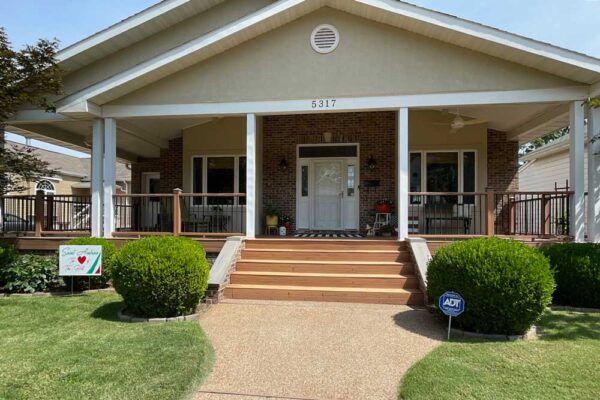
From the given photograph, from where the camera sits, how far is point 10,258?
8078 mm

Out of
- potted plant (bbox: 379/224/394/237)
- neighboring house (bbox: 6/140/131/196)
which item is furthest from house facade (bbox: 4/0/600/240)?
neighboring house (bbox: 6/140/131/196)

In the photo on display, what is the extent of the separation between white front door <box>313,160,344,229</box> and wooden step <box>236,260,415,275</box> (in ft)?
12.8

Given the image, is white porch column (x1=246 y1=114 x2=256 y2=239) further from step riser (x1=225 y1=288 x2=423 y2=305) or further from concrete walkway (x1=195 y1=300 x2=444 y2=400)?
concrete walkway (x1=195 y1=300 x2=444 y2=400)

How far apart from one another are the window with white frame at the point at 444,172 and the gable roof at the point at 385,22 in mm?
3642

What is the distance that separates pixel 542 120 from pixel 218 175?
8691 mm

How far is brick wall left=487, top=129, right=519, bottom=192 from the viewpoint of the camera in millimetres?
11414

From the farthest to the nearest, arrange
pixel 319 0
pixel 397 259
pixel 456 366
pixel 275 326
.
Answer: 1. pixel 319 0
2. pixel 397 259
3. pixel 275 326
4. pixel 456 366

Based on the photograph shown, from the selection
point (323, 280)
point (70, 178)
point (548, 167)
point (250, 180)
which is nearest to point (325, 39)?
point (250, 180)

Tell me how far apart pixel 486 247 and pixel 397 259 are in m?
2.63

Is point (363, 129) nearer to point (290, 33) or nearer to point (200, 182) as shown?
point (290, 33)

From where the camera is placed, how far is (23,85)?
8.00 metres

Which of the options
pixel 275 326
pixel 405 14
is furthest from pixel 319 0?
pixel 275 326

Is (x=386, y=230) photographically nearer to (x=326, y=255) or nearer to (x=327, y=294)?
(x=326, y=255)

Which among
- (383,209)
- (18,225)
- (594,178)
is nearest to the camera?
(594,178)
